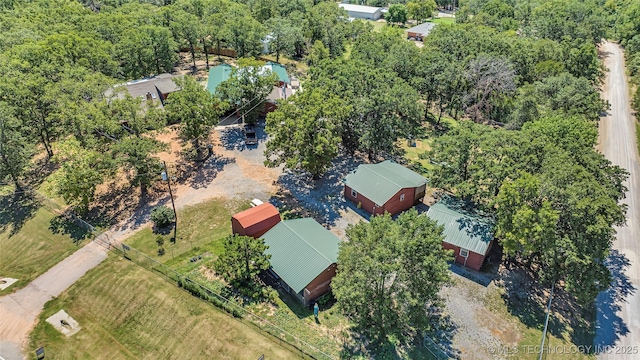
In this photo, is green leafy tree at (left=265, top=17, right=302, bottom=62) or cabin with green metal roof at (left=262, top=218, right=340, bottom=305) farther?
green leafy tree at (left=265, top=17, right=302, bottom=62)

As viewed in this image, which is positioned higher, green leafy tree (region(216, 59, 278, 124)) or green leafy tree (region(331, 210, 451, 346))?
green leafy tree (region(216, 59, 278, 124))

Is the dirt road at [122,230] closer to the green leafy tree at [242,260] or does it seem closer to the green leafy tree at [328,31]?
the green leafy tree at [242,260]

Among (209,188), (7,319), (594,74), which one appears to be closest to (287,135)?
(209,188)

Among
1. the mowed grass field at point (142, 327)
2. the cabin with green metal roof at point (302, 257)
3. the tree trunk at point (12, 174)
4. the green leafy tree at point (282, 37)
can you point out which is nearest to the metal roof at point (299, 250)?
the cabin with green metal roof at point (302, 257)

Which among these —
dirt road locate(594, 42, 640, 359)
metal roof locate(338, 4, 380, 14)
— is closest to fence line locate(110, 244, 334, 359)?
dirt road locate(594, 42, 640, 359)

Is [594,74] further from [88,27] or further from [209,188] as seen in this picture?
[88,27]

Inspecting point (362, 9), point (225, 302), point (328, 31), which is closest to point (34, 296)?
point (225, 302)

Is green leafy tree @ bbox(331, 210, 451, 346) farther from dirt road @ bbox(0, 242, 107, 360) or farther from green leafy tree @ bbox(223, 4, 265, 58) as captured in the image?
green leafy tree @ bbox(223, 4, 265, 58)
